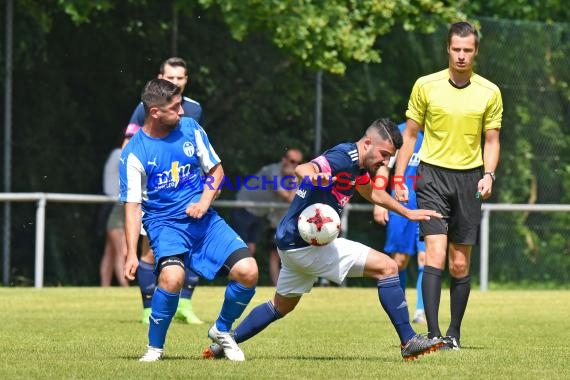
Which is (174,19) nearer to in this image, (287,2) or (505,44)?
(287,2)

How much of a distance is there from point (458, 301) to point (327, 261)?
5.41ft

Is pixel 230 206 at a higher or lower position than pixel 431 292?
lower

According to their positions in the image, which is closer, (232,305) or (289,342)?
(232,305)

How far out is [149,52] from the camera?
18.0 m

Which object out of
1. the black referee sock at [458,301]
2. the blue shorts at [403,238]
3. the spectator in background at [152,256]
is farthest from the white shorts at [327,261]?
the blue shorts at [403,238]

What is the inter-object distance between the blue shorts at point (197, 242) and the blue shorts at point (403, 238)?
4.48m

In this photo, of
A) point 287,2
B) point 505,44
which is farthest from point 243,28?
point 505,44

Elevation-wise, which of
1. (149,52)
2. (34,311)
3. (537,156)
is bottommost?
(34,311)

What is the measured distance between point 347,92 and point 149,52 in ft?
8.99

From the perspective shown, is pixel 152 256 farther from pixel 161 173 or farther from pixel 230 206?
pixel 230 206

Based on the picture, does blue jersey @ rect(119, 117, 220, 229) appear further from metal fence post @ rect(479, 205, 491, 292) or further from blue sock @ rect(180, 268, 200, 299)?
metal fence post @ rect(479, 205, 491, 292)

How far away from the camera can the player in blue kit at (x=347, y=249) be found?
827cm

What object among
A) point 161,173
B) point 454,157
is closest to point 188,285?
point 454,157

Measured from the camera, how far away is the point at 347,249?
8.44 meters
